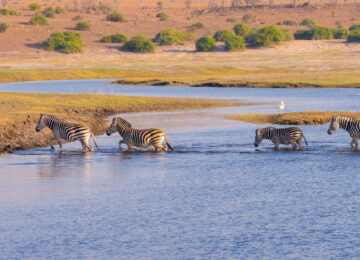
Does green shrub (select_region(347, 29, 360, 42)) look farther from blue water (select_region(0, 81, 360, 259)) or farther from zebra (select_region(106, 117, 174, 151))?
zebra (select_region(106, 117, 174, 151))

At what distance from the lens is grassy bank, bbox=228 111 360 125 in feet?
112

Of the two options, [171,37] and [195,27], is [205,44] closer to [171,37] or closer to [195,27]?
[171,37]

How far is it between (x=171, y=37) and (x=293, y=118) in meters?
77.1

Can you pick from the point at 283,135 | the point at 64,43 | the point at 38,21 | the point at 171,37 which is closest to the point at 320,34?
the point at 171,37

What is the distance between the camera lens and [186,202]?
1684 cm

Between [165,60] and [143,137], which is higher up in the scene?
[165,60]

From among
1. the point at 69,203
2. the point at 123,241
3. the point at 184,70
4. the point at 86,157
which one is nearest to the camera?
the point at 123,241

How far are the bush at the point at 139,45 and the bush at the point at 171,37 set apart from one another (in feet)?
17.3

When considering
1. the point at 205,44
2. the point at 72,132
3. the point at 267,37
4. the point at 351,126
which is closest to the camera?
the point at 351,126

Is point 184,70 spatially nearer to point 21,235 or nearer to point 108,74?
point 108,74

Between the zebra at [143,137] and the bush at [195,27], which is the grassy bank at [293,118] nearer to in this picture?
the zebra at [143,137]

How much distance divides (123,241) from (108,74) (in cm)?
7127

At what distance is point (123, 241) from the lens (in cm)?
1345

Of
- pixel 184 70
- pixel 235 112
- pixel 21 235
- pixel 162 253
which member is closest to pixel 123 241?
pixel 162 253
